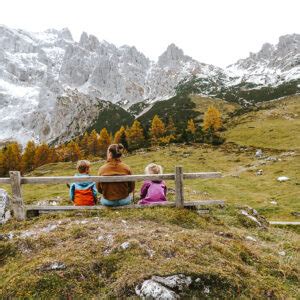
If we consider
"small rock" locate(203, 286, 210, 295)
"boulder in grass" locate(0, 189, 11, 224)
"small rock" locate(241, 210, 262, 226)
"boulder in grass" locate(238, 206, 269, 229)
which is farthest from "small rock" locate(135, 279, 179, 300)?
"small rock" locate(241, 210, 262, 226)

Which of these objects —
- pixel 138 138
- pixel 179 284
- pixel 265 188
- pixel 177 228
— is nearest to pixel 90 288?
pixel 179 284

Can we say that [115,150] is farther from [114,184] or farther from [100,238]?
[100,238]

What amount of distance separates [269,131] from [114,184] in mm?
72893

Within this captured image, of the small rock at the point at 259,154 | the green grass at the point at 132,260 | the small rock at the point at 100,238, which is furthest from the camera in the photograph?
the small rock at the point at 259,154

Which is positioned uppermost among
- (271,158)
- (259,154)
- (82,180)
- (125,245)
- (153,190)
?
(82,180)

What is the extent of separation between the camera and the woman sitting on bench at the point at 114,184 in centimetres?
1420

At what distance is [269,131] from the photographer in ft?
265

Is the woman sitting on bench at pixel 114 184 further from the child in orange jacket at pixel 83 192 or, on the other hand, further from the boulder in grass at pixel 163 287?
the boulder in grass at pixel 163 287

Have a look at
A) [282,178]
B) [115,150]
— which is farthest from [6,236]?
[282,178]

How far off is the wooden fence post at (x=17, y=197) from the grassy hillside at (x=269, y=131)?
5687 centimetres

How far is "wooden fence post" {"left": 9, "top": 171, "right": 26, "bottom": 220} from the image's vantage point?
13953 mm

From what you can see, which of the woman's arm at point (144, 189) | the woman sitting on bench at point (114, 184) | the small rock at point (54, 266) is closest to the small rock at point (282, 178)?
the woman's arm at point (144, 189)

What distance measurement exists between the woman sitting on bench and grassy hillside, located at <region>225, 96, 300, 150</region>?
179ft

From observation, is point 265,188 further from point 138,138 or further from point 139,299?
point 138,138
